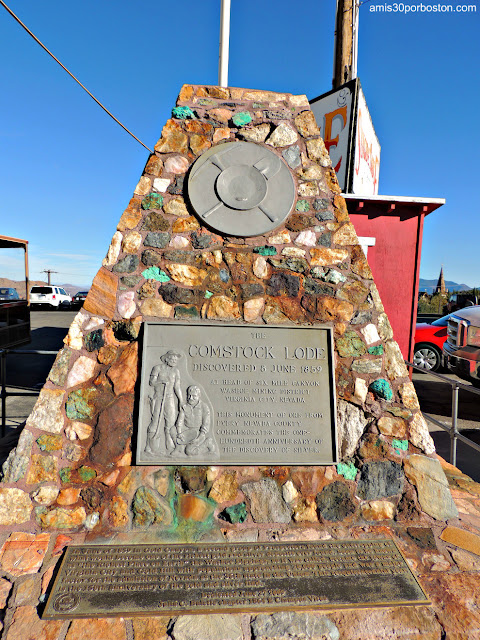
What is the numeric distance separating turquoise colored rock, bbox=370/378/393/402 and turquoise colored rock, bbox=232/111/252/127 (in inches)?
80.8

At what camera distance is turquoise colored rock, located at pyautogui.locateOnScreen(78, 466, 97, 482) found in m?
2.71

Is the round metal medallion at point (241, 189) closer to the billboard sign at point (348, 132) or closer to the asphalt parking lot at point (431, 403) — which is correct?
the asphalt parking lot at point (431, 403)

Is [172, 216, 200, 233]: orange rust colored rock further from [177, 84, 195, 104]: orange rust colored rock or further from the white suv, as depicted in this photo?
the white suv

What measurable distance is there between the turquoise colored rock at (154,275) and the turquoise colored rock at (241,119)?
1194 mm

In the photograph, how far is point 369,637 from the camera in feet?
6.66

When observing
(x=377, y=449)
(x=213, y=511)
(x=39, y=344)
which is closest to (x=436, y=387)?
(x=377, y=449)

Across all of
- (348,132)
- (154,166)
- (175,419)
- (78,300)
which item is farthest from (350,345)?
(78,300)

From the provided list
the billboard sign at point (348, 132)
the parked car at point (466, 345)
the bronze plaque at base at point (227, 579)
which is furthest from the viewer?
the parked car at point (466, 345)

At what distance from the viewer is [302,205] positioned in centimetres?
307

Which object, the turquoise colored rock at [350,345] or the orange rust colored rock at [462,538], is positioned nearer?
the orange rust colored rock at [462,538]

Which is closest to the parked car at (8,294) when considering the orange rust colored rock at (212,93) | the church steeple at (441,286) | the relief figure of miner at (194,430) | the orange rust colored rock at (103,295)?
the orange rust colored rock at (103,295)

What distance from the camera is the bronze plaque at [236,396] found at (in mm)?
2762

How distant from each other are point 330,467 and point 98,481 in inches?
59.2

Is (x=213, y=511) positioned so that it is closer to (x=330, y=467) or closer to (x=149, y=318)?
(x=330, y=467)
